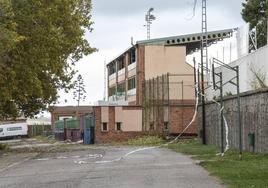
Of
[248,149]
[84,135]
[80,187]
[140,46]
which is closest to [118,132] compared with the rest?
[84,135]

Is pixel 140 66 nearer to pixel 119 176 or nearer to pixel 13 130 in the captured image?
pixel 13 130

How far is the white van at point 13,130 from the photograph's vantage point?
3905 inches

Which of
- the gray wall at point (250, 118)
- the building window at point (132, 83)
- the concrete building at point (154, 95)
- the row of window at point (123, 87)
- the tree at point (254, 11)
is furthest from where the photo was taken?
the row of window at point (123, 87)

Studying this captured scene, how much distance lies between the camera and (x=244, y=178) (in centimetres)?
1667

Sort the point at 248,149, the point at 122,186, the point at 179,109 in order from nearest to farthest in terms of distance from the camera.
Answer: the point at 122,186 < the point at 248,149 < the point at 179,109

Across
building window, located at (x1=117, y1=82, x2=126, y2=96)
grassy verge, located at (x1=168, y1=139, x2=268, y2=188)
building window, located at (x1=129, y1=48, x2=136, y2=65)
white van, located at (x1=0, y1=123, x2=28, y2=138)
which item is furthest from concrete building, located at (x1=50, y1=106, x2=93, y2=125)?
grassy verge, located at (x1=168, y1=139, x2=268, y2=188)

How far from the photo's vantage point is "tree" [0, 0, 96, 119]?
113 feet

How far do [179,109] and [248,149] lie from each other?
25.8m

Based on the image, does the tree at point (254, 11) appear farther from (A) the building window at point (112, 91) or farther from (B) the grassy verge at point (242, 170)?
(B) the grassy verge at point (242, 170)

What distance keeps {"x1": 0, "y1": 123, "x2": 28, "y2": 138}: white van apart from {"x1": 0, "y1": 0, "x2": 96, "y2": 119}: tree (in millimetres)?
59200

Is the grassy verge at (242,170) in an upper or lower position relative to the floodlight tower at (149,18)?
lower

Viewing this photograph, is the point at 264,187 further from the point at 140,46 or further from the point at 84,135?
the point at 140,46

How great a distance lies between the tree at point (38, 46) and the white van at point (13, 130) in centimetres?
5920

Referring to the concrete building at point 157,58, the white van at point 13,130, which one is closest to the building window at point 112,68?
the concrete building at point 157,58
